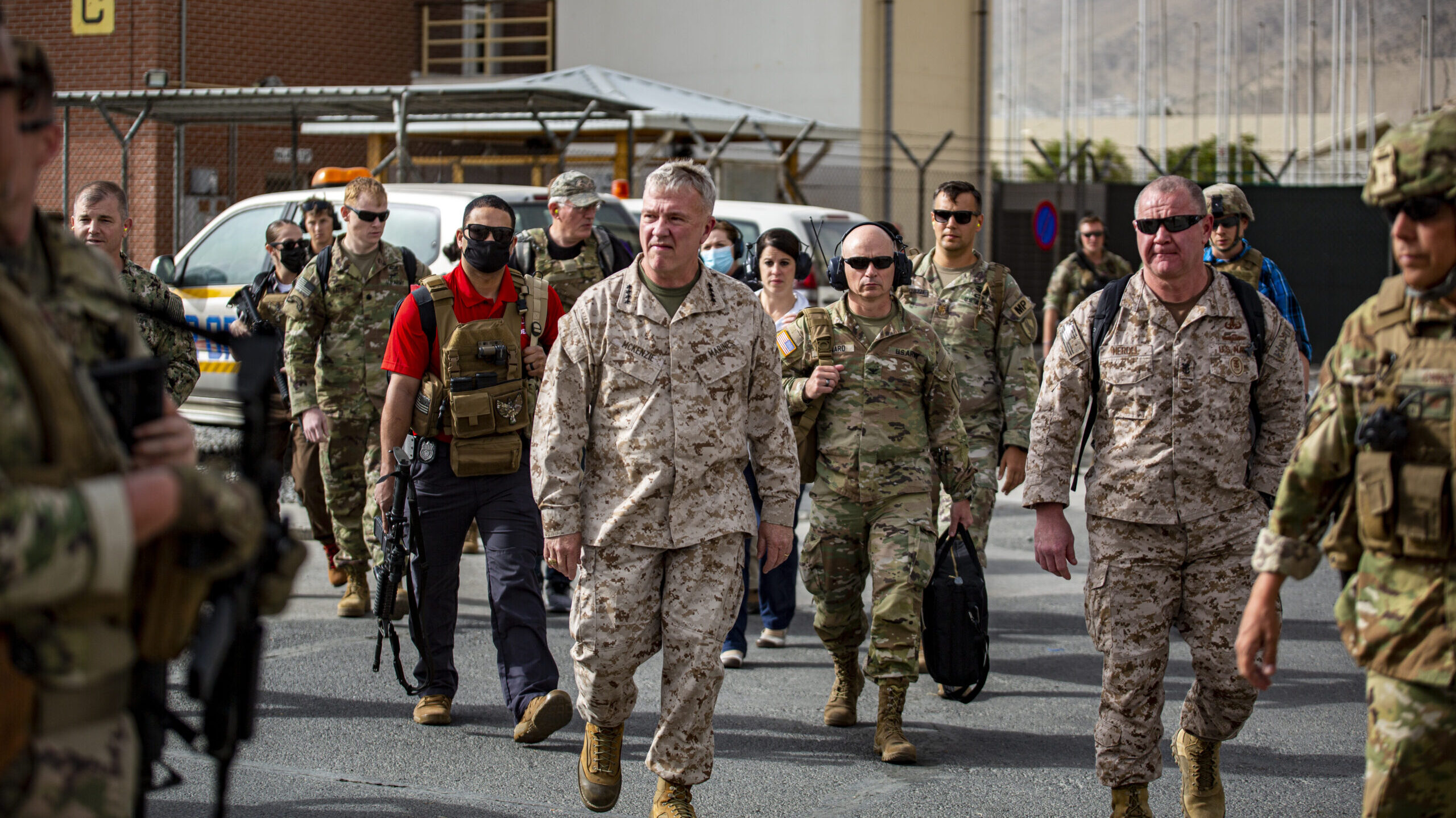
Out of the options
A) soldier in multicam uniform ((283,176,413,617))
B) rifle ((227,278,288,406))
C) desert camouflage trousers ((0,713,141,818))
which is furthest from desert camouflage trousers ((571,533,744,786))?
rifle ((227,278,288,406))

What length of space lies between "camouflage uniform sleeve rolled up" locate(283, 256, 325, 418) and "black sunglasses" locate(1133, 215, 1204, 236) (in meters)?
4.12

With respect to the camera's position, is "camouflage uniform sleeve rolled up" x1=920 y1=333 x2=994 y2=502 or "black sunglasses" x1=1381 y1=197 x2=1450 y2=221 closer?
"black sunglasses" x1=1381 y1=197 x2=1450 y2=221

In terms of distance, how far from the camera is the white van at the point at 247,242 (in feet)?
31.8

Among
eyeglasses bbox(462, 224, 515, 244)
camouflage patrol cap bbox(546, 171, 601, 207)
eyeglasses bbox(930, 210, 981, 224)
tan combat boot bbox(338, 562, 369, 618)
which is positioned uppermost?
camouflage patrol cap bbox(546, 171, 601, 207)

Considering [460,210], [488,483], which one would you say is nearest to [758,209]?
[460,210]

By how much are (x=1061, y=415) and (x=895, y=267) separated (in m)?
1.10

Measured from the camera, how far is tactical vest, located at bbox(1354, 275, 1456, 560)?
281 cm

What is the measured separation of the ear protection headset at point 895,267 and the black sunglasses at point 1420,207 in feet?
8.19

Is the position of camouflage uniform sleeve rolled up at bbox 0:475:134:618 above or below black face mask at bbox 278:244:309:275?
below

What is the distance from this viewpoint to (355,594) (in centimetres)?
721

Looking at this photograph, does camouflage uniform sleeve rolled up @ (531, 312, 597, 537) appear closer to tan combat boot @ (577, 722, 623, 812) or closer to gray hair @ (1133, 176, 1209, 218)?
tan combat boot @ (577, 722, 623, 812)

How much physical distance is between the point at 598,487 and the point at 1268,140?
84165mm

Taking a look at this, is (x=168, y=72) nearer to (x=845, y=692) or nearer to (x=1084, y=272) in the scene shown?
(x=1084, y=272)

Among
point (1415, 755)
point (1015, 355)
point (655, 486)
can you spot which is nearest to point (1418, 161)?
point (1415, 755)
